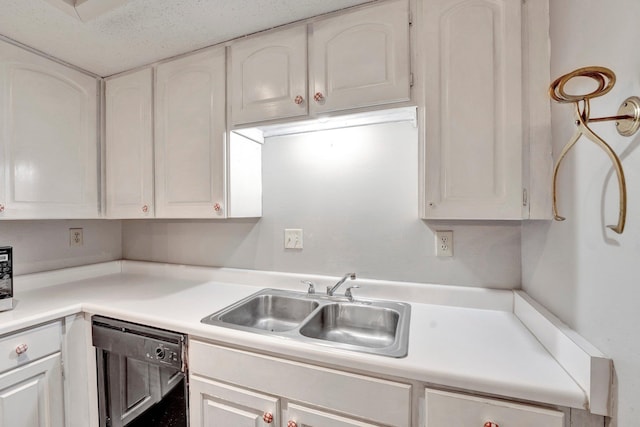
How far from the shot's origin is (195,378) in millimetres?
1014

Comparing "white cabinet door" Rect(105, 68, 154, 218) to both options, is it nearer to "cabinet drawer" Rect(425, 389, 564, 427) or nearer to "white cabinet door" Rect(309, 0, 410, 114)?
"white cabinet door" Rect(309, 0, 410, 114)

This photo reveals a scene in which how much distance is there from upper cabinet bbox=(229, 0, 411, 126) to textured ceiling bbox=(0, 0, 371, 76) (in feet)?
0.21

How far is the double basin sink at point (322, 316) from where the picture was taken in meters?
1.13

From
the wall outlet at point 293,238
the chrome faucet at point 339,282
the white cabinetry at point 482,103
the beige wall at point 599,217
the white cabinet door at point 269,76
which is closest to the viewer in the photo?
the beige wall at point 599,217

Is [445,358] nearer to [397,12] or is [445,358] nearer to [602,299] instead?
[602,299]

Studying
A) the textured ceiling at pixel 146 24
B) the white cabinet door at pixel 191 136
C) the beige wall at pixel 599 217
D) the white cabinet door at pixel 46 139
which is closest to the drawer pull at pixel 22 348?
the white cabinet door at pixel 46 139

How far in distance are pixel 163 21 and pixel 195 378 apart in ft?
4.86

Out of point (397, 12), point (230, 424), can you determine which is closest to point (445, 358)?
point (230, 424)

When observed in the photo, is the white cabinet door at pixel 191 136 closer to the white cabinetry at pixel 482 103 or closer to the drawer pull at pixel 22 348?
the drawer pull at pixel 22 348

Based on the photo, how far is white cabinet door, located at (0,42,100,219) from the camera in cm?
129

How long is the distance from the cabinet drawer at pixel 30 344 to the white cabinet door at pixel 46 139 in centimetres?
58

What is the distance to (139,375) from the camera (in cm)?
120

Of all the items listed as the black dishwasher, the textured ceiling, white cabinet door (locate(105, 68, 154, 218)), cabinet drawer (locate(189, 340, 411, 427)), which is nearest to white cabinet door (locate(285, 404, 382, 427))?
cabinet drawer (locate(189, 340, 411, 427))

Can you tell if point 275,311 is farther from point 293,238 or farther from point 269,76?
point 269,76
